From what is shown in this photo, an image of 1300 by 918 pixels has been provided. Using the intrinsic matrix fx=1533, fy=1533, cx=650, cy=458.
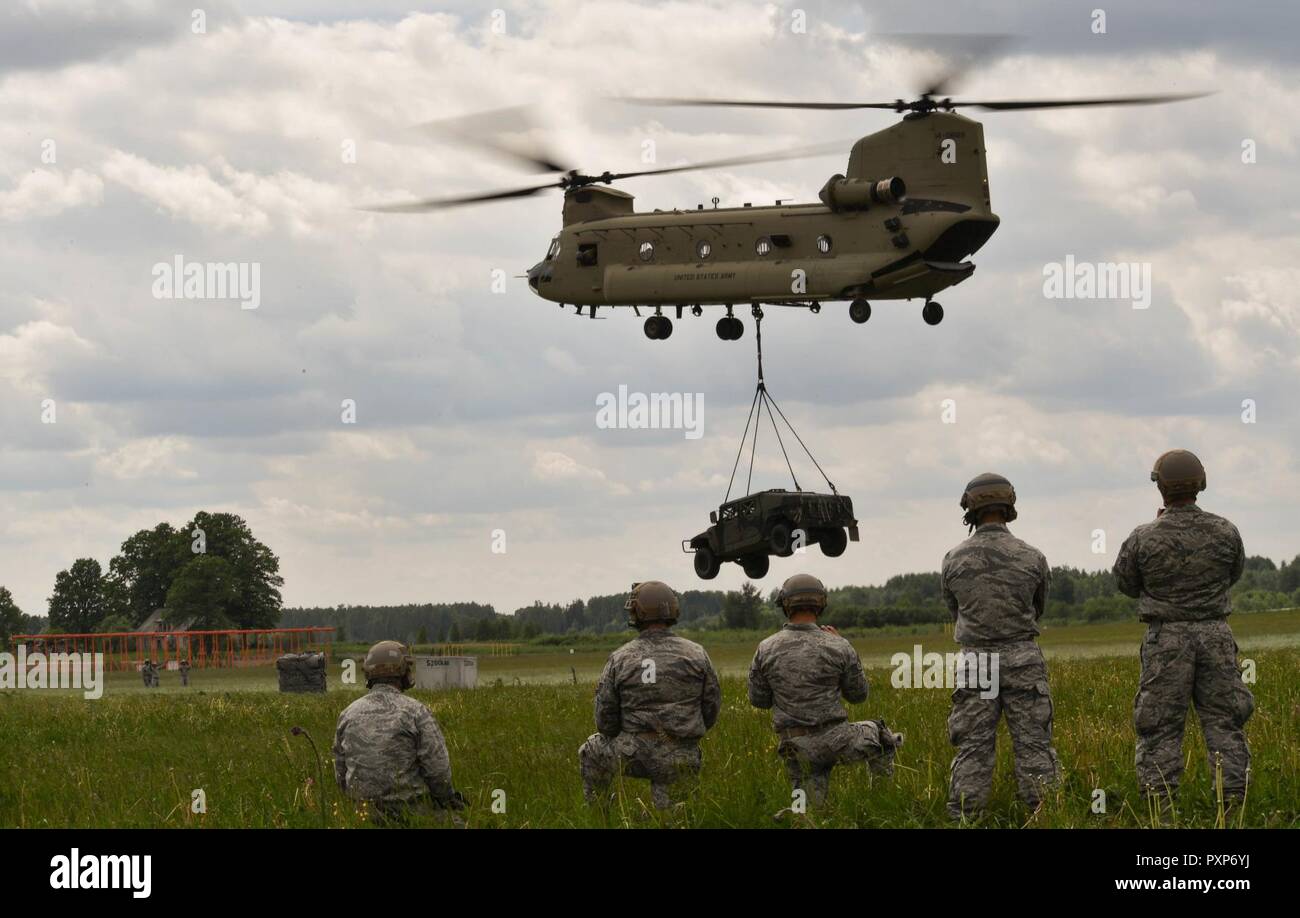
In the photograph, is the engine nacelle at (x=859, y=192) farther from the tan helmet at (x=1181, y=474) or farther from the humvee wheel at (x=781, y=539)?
the tan helmet at (x=1181, y=474)

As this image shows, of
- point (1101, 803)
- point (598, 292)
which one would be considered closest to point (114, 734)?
point (598, 292)

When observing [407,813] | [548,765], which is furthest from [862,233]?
[407,813]

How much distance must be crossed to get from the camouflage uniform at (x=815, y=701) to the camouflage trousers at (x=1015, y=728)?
0.98 meters

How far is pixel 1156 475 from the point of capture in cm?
1076

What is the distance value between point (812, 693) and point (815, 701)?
0.21ft

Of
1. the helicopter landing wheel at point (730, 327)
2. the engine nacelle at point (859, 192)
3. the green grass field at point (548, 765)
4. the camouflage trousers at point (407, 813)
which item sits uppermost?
the engine nacelle at point (859, 192)

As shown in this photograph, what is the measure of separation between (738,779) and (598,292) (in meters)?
20.0

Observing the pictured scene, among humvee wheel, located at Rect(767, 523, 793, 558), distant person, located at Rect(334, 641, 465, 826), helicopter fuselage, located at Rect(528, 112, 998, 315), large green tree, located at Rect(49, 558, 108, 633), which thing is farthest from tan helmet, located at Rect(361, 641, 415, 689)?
large green tree, located at Rect(49, 558, 108, 633)

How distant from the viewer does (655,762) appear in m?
11.3

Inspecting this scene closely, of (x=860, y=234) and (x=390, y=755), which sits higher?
(x=860, y=234)

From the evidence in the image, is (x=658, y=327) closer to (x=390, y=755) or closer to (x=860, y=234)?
(x=860, y=234)

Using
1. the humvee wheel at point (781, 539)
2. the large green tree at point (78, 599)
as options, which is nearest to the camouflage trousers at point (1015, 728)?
the humvee wheel at point (781, 539)

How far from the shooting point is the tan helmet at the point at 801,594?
11523 mm
